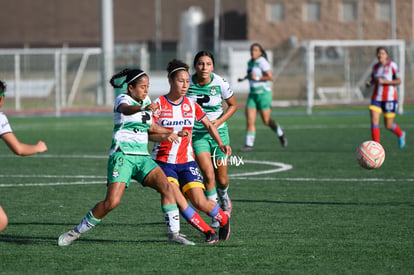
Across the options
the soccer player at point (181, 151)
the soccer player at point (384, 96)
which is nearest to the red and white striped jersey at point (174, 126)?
the soccer player at point (181, 151)

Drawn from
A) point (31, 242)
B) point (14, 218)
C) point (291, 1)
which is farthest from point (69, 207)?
point (291, 1)

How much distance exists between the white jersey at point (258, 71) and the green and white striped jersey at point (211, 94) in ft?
28.8

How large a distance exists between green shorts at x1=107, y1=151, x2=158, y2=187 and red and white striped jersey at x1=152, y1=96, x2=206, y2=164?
0.40m

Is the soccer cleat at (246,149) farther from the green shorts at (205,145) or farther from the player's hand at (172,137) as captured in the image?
the player's hand at (172,137)

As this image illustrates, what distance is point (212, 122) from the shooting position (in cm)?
989

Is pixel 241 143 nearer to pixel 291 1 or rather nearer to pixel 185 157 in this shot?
pixel 185 157

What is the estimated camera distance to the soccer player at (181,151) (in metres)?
8.62

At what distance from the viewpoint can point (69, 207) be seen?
35.9 ft

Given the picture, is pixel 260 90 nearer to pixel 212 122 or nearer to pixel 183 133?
pixel 212 122

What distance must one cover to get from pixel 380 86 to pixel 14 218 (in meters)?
10.1

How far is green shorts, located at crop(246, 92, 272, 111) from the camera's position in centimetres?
1897

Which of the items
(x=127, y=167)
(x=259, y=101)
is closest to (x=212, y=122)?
(x=127, y=167)

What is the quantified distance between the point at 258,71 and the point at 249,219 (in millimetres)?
9676

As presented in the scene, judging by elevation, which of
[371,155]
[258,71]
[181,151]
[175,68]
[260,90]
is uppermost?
[258,71]
